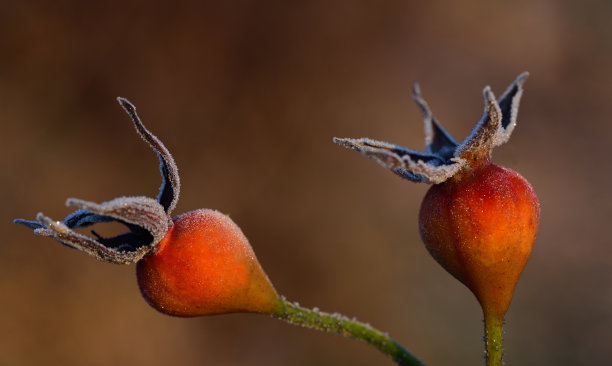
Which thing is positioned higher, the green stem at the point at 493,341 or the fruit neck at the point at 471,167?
the fruit neck at the point at 471,167

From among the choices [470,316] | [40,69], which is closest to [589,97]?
[470,316]

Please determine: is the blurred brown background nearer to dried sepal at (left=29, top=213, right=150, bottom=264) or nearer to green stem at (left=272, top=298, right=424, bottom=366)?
green stem at (left=272, top=298, right=424, bottom=366)

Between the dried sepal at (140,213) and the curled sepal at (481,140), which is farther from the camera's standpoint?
the curled sepal at (481,140)

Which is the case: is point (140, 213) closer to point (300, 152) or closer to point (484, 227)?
point (484, 227)

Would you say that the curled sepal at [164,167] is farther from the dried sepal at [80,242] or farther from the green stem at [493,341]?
the green stem at [493,341]

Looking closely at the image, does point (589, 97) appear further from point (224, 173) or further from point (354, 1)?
point (224, 173)

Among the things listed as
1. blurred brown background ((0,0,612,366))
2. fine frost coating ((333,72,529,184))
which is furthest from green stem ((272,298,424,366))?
blurred brown background ((0,0,612,366))

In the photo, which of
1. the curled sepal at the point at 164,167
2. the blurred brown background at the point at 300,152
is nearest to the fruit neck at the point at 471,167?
the curled sepal at the point at 164,167

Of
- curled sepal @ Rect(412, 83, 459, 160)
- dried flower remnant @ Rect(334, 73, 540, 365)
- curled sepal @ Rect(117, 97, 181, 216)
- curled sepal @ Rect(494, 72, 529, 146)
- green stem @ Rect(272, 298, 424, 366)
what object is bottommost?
green stem @ Rect(272, 298, 424, 366)
